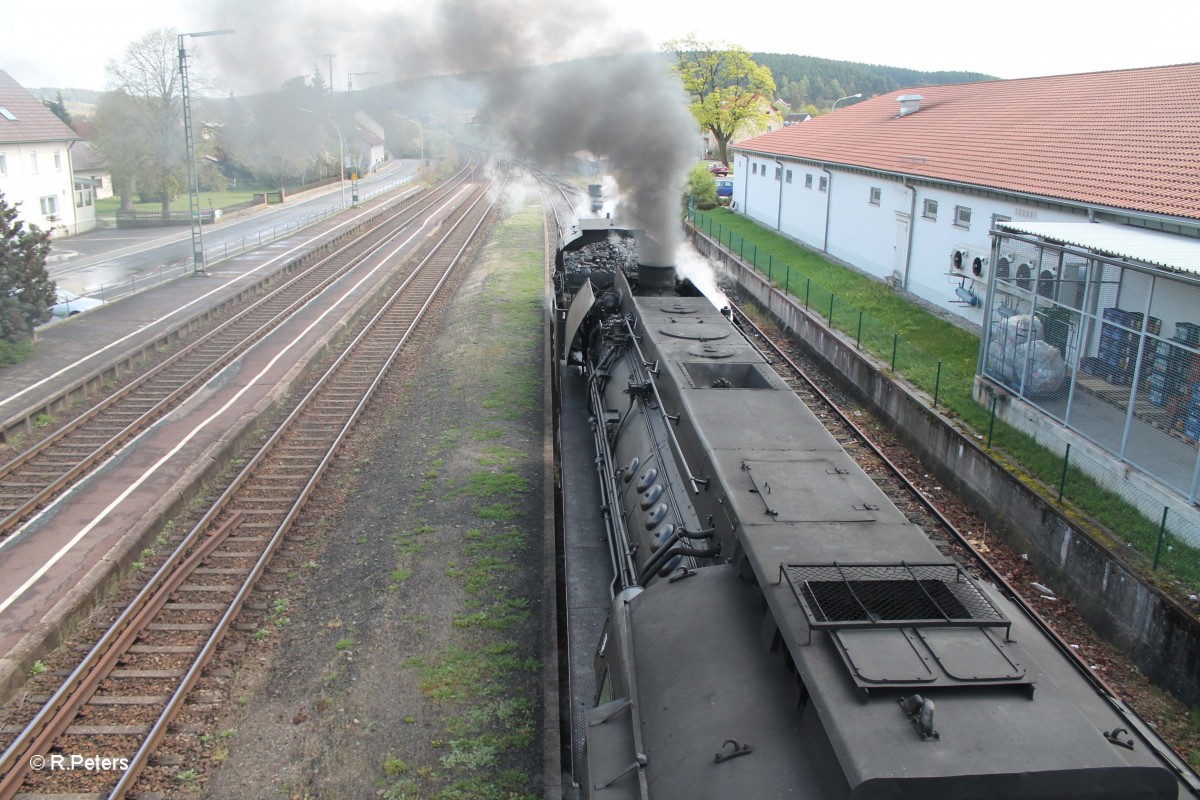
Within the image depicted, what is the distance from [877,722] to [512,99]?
16.9m

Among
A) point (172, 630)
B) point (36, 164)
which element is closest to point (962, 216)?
point (172, 630)

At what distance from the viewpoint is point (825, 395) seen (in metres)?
18.8

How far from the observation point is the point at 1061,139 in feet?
71.3

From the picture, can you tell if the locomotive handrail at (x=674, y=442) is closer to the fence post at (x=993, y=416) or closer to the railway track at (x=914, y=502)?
the railway track at (x=914, y=502)

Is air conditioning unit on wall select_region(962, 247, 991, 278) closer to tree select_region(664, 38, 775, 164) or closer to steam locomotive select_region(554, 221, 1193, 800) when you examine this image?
→ steam locomotive select_region(554, 221, 1193, 800)

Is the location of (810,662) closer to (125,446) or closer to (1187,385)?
(1187,385)

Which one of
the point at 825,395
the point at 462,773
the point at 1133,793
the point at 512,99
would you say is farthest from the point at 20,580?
the point at 825,395

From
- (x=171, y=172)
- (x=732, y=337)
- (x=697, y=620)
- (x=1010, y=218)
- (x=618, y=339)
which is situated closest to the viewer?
(x=697, y=620)

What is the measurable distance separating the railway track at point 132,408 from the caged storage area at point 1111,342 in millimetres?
15679

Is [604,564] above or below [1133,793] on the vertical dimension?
below

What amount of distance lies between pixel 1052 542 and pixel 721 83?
185 ft

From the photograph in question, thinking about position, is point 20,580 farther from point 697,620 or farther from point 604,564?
point 697,620

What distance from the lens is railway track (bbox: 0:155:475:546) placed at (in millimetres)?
13422

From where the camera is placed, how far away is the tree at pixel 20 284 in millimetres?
20266
